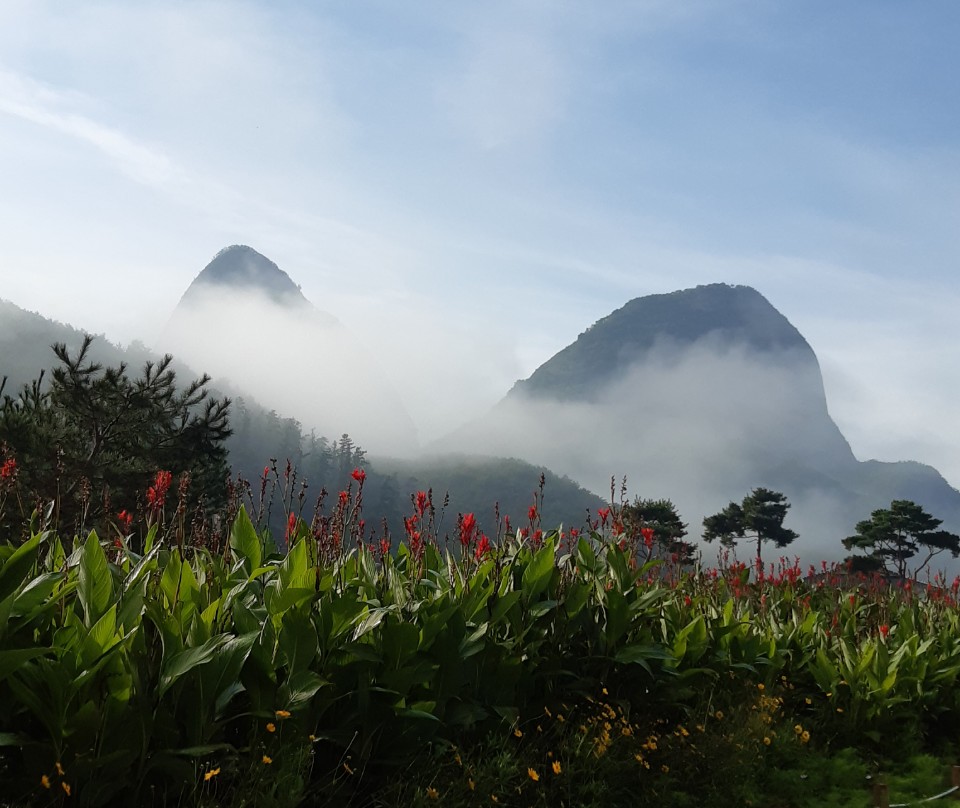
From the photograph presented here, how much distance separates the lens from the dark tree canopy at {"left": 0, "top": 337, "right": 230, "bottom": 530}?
1902cm

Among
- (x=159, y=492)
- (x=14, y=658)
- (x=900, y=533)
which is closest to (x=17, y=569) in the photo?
(x=14, y=658)

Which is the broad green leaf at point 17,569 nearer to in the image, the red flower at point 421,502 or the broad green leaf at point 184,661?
the broad green leaf at point 184,661

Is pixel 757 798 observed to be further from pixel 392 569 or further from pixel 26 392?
pixel 26 392

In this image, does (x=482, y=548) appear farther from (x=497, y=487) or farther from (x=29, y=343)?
(x=29, y=343)

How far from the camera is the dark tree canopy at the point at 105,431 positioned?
62.4ft

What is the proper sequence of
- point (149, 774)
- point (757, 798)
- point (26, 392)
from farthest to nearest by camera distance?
point (26, 392), point (757, 798), point (149, 774)

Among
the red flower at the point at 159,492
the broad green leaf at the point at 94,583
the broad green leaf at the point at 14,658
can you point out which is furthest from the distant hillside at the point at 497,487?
the broad green leaf at the point at 14,658

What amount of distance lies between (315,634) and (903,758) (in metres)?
5.09

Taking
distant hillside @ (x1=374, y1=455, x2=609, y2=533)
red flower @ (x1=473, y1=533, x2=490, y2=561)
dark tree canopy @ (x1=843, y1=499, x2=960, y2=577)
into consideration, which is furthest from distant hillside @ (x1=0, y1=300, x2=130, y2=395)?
red flower @ (x1=473, y1=533, x2=490, y2=561)

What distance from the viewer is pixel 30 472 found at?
18.9m

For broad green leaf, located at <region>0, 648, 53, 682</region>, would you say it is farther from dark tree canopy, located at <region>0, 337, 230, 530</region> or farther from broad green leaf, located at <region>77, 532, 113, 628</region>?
dark tree canopy, located at <region>0, 337, 230, 530</region>

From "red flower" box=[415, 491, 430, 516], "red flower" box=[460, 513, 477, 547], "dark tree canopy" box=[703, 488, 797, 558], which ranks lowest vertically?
"dark tree canopy" box=[703, 488, 797, 558]

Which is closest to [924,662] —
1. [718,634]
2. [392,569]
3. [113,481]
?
[718,634]

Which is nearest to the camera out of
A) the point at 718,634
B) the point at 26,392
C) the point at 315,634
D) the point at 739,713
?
the point at 315,634
